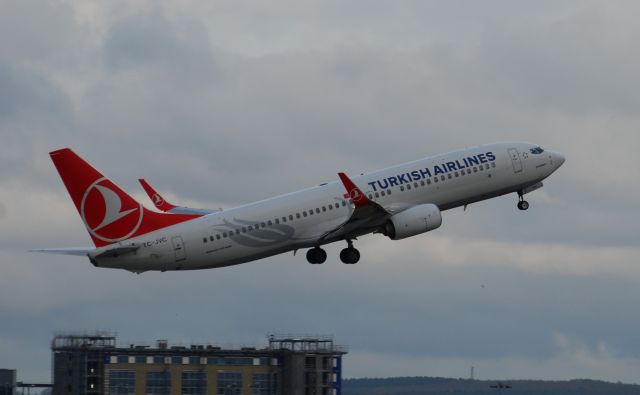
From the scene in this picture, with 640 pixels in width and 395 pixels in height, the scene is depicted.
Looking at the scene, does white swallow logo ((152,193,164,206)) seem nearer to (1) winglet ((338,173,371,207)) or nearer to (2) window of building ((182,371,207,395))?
(1) winglet ((338,173,371,207))

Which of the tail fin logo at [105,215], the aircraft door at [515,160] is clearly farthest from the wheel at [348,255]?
the tail fin logo at [105,215]

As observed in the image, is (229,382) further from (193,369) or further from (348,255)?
(348,255)

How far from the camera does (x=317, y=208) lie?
99.0m

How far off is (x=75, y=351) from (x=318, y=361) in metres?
27.7

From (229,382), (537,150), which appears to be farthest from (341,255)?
(229,382)

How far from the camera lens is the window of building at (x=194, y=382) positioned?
17612 centimetres

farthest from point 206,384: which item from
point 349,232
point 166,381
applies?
point 349,232

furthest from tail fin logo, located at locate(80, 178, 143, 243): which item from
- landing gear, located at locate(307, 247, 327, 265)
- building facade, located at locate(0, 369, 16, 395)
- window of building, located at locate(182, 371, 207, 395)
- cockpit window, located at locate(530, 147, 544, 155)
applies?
window of building, located at locate(182, 371, 207, 395)

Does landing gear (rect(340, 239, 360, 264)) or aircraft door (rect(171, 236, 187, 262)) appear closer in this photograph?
aircraft door (rect(171, 236, 187, 262))

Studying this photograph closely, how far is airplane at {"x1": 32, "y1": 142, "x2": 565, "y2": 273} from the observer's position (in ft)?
309

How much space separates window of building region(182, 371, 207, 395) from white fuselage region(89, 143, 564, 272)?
251ft

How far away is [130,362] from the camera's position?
584ft

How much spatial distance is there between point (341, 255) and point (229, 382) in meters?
77.4

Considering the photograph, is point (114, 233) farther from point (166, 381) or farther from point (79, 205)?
point (166, 381)
